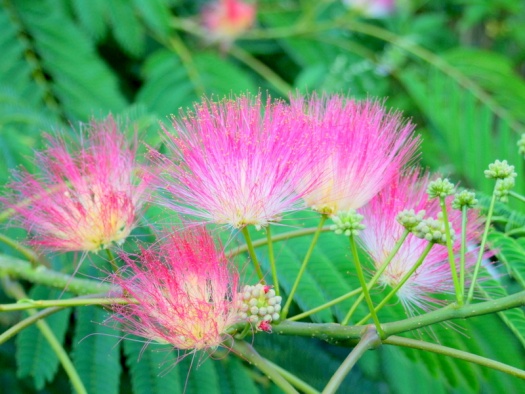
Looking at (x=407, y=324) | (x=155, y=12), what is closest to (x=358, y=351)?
(x=407, y=324)

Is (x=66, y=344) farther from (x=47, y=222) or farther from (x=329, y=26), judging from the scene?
(x=329, y=26)

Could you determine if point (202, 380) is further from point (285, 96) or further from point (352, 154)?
point (285, 96)

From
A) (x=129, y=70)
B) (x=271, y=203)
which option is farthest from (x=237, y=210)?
(x=129, y=70)

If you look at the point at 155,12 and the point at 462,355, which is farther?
the point at 155,12

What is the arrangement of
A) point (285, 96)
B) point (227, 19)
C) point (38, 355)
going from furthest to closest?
point (227, 19) → point (285, 96) → point (38, 355)

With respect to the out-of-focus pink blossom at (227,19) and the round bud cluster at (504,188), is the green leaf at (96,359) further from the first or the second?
the out-of-focus pink blossom at (227,19)

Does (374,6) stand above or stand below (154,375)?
above

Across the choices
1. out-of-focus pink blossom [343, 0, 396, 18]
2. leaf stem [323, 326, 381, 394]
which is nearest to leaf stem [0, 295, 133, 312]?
leaf stem [323, 326, 381, 394]
